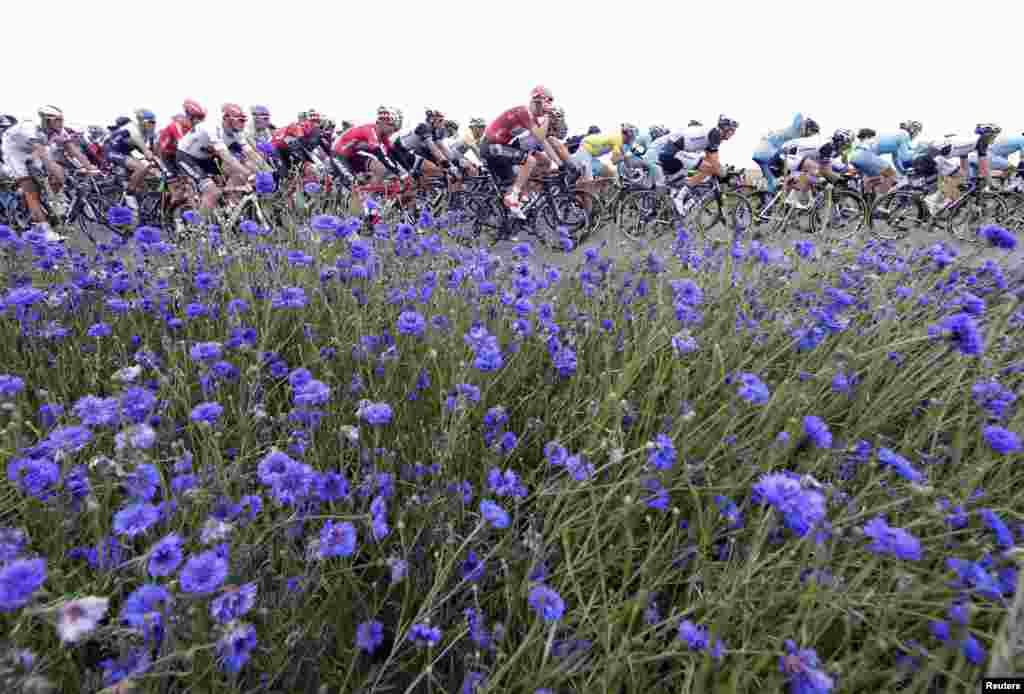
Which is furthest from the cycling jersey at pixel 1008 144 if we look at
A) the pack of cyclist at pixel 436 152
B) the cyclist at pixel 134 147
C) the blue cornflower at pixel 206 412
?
the cyclist at pixel 134 147

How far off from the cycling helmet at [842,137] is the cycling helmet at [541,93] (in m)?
7.01

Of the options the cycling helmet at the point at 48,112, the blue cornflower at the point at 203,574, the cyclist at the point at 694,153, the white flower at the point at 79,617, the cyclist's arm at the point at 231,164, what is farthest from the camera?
the cyclist at the point at 694,153

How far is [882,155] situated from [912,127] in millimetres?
989

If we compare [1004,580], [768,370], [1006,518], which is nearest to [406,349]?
[768,370]

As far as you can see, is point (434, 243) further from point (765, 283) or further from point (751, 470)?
point (751, 470)

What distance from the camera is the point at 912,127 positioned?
12492mm

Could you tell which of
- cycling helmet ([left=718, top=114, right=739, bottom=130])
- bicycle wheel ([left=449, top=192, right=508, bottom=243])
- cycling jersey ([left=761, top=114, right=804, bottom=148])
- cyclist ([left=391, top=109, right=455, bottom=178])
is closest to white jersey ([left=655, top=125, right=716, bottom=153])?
cycling helmet ([left=718, top=114, right=739, bottom=130])

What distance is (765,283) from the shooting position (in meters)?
3.25

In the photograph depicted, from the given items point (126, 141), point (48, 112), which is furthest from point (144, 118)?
point (48, 112)

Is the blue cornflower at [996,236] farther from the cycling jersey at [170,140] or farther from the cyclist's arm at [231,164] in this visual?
the cycling jersey at [170,140]

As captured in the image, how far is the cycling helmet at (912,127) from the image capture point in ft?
40.9

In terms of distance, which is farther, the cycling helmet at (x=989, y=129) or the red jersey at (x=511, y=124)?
the cycling helmet at (x=989, y=129)

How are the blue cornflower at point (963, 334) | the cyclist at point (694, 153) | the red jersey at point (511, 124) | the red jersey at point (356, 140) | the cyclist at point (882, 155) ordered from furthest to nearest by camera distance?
the cyclist at point (882, 155)
the cyclist at point (694, 153)
the red jersey at point (356, 140)
the red jersey at point (511, 124)
the blue cornflower at point (963, 334)

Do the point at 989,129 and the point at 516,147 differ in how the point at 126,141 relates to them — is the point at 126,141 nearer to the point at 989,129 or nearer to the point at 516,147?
the point at 516,147
